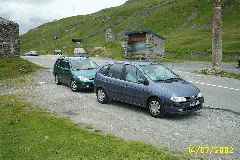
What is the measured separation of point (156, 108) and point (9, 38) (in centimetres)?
2816

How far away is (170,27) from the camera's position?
385 feet

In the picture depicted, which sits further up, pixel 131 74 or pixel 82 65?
pixel 82 65

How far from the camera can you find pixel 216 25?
32.3m

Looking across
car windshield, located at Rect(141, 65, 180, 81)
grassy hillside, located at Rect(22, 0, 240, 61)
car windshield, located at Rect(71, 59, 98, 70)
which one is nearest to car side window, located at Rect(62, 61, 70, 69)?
car windshield, located at Rect(71, 59, 98, 70)

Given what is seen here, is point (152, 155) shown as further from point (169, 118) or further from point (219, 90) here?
point (219, 90)

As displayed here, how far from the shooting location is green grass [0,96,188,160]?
10242mm

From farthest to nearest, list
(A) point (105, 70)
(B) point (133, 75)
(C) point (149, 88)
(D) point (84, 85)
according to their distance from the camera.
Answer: (D) point (84, 85)
(A) point (105, 70)
(B) point (133, 75)
(C) point (149, 88)

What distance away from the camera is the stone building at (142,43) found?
5966 centimetres

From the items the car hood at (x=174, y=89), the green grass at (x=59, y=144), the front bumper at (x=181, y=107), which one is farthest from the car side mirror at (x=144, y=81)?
the green grass at (x=59, y=144)

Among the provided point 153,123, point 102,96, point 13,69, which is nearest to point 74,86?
point 102,96

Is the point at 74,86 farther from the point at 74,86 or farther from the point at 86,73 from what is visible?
the point at 86,73

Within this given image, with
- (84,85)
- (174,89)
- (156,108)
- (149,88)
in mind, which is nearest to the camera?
(174,89)

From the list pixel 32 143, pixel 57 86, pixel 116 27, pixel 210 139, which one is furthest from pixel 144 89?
pixel 116 27

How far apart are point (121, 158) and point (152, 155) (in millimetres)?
768
